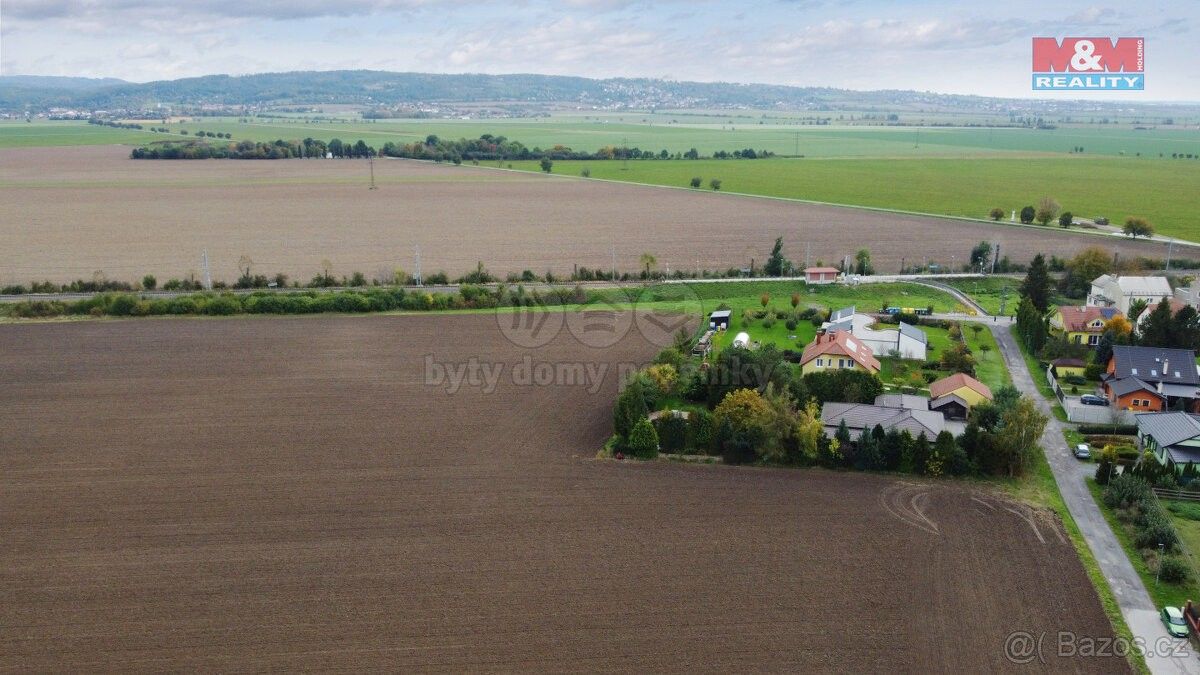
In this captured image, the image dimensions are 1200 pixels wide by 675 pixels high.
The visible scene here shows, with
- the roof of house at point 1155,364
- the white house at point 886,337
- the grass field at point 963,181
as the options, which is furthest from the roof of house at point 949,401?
the grass field at point 963,181

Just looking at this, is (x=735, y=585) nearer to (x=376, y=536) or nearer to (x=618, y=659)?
(x=618, y=659)

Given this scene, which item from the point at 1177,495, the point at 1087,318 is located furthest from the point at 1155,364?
the point at 1177,495

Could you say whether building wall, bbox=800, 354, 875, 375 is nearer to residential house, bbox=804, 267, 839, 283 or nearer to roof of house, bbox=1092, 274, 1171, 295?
residential house, bbox=804, 267, 839, 283

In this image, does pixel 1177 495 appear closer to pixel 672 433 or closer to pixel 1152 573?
pixel 1152 573

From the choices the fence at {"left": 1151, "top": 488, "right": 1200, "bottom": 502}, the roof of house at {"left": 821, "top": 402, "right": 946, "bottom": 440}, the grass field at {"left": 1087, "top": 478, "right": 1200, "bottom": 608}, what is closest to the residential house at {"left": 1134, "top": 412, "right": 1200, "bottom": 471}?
the fence at {"left": 1151, "top": 488, "right": 1200, "bottom": 502}

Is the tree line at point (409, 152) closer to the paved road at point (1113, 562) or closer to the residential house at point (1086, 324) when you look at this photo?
the residential house at point (1086, 324)

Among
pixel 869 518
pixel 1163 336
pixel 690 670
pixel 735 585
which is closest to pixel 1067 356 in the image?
pixel 1163 336
